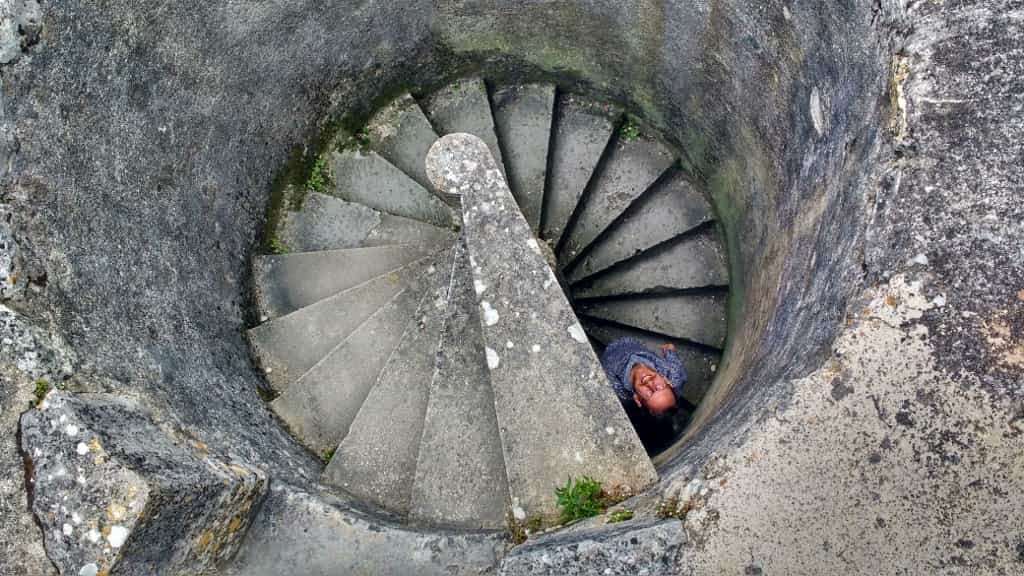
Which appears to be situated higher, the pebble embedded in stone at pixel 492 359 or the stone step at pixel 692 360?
the stone step at pixel 692 360

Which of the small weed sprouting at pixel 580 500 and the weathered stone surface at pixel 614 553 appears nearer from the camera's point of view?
the weathered stone surface at pixel 614 553

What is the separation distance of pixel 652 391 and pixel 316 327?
2.33m

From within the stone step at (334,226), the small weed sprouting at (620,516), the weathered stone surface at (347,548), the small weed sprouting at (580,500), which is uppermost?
the stone step at (334,226)

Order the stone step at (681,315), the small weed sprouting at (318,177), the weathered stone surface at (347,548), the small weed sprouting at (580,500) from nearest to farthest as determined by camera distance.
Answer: the small weed sprouting at (580,500) → the weathered stone surface at (347,548) → the small weed sprouting at (318,177) → the stone step at (681,315)

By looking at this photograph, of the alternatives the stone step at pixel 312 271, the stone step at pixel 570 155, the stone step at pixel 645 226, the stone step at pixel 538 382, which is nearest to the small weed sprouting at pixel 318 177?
the stone step at pixel 312 271

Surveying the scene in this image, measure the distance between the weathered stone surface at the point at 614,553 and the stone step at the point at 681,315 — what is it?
304 centimetres

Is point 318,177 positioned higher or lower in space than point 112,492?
higher

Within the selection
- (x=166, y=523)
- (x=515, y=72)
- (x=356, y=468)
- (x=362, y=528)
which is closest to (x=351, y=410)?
(x=356, y=468)

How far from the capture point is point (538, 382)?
13.2ft

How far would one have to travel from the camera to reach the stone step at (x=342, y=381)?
5141 mm

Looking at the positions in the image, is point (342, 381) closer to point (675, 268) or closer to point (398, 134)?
point (398, 134)

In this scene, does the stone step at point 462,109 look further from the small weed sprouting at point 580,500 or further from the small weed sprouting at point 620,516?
the small weed sprouting at point 620,516

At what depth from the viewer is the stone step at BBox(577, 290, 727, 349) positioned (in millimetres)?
6293

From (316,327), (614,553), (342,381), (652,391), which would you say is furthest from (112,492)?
(652,391)
